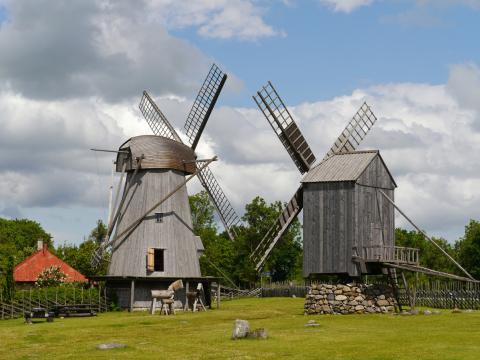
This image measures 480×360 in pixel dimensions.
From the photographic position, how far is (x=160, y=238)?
148 ft

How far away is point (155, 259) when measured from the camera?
1789 inches

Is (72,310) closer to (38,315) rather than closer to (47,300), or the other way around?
(47,300)

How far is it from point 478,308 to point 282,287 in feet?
80.7

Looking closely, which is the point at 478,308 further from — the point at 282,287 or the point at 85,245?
the point at 85,245

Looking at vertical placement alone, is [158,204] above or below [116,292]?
above

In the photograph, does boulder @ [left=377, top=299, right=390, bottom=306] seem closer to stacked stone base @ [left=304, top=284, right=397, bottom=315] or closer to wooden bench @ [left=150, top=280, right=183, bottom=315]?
stacked stone base @ [left=304, top=284, right=397, bottom=315]

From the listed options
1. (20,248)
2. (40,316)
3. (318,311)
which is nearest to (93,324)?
(40,316)

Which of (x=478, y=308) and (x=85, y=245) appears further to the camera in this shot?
(x=85, y=245)

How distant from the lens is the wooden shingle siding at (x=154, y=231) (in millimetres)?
44906

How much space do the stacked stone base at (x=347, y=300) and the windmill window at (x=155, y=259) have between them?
33.4ft

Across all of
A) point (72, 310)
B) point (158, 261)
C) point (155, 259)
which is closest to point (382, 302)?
point (158, 261)

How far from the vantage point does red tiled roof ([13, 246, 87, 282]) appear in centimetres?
6338

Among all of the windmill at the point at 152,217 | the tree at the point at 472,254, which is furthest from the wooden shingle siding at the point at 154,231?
the tree at the point at 472,254

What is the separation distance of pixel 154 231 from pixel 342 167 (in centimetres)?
1174
